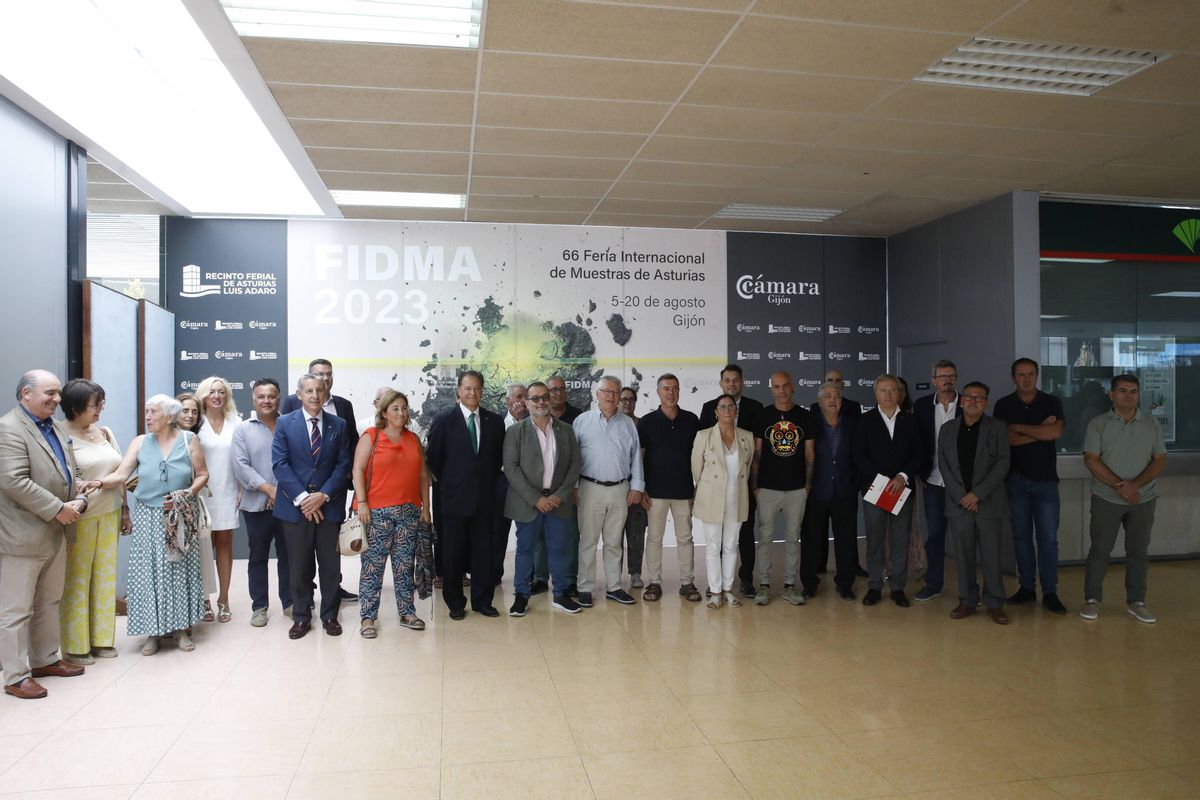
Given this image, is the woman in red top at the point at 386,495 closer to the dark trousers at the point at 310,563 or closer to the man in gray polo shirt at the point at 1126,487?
the dark trousers at the point at 310,563

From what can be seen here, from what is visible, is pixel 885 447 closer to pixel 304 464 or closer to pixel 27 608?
pixel 304 464

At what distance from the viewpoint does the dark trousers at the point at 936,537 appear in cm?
586

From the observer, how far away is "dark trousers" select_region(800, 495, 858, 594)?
5918 mm

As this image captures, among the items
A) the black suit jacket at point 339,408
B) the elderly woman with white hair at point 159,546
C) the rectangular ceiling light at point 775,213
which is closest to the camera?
the elderly woman with white hair at point 159,546

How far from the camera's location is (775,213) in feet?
25.8

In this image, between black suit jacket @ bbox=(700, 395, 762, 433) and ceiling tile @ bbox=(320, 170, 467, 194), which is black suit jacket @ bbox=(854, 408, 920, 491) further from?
ceiling tile @ bbox=(320, 170, 467, 194)

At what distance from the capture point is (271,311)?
783 cm

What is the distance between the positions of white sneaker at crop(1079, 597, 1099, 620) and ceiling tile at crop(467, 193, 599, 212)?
16.4ft

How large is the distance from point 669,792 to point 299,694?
2.04 metres

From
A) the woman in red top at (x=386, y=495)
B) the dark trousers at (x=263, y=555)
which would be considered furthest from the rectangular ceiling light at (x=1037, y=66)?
the dark trousers at (x=263, y=555)

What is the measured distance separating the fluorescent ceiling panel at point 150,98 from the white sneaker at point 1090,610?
20.2 ft

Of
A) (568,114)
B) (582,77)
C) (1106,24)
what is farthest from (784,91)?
(1106,24)

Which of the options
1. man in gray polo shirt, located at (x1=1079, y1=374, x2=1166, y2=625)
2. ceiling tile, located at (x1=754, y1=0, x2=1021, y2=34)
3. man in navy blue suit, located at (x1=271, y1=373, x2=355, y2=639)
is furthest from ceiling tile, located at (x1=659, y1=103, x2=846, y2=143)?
man in navy blue suit, located at (x1=271, y1=373, x2=355, y2=639)

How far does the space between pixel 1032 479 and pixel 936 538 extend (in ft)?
2.61
